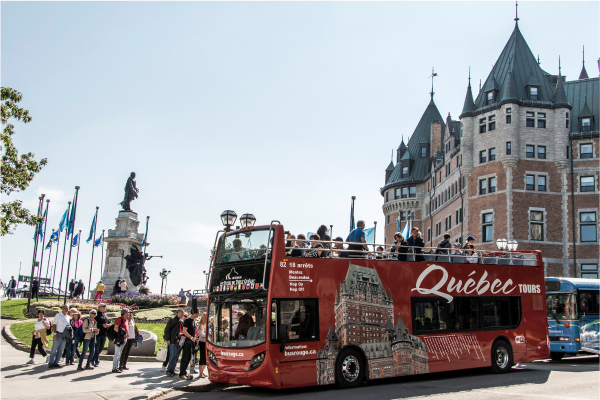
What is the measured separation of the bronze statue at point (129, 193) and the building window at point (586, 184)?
124 feet

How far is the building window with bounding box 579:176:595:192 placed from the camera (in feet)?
166

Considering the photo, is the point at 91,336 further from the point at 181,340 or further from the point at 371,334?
the point at 371,334

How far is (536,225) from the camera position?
1976 inches

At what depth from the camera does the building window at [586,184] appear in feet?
166

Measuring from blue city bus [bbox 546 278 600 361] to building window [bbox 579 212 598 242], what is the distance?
31.7 metres

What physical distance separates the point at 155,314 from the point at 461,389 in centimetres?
2154

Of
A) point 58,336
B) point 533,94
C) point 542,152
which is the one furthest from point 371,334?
point 533,94

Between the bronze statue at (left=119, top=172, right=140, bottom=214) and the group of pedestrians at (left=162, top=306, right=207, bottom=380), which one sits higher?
the bronze statue at (left=119, top=172, right=140, bottom=214)

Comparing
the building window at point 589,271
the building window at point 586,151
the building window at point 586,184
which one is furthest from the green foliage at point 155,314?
the building window at point 586,151

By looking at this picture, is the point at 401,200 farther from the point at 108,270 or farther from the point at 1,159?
the point at 1,159

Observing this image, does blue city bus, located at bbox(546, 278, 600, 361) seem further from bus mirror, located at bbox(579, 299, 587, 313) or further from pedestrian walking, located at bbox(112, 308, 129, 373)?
pedestrian walking, located at bbox(112, 308, 129, 373)

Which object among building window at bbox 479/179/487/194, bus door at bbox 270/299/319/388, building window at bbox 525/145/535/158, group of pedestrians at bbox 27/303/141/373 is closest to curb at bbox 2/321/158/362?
group of pedestrians at bbox 27/303/141/373

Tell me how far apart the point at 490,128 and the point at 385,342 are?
43.1 m

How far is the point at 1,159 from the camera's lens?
21062 millimetres
